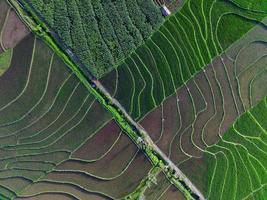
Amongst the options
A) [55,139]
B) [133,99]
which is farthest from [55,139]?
[133,99]

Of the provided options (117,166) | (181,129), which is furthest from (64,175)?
(181,129)

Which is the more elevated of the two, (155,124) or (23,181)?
(23,181)

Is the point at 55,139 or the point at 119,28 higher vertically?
the point at 119,28

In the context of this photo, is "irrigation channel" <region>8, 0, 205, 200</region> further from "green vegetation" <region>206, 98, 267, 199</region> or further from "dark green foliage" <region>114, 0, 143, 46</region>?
"dark green foliage" <region>114, 0, 143, 46</region>

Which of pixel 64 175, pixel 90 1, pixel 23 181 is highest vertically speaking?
pixel 90 1

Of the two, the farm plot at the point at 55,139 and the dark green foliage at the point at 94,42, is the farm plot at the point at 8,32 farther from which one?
the dark green foliage at the point at 94,42

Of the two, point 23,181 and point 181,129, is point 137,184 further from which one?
point 23,181

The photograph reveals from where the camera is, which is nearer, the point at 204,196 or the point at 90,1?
the point at 90,1

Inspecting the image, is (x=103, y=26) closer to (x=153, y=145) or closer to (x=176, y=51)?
→ (x=176, y=51)

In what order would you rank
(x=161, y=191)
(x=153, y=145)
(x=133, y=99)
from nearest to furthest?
1. (x=133, y=99)
2. (x=153, y=145)
3. (x=161, y=191)
